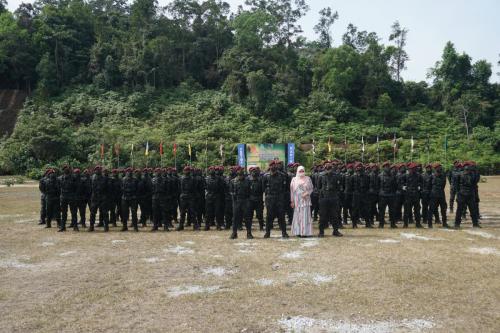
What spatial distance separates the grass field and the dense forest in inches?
1085

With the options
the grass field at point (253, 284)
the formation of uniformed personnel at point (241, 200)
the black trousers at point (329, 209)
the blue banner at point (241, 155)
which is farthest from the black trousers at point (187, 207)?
the blue banner at point (241, 155)

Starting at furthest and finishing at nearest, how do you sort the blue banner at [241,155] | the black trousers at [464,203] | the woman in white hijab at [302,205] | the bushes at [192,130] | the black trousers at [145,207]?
the bushes at [192,130] < the blue banner at [241,155] < the black trousers at [145,207] < the black trousers at [464,203] < the woman in white hijab at [302,205]

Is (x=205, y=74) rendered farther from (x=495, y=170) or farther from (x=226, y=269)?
(x=226, y=269)

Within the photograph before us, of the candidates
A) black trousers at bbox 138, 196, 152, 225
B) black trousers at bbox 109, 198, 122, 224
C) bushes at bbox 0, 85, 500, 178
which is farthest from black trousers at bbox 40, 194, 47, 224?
bushes at bbox 0, 85, 500, 178

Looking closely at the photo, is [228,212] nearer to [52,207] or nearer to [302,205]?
[302,205]

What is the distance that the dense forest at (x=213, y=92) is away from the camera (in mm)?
41406

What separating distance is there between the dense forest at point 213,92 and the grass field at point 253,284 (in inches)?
1085

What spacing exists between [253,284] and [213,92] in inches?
2007

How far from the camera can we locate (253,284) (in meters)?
7.27

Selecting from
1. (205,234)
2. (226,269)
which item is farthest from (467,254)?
(205,234)

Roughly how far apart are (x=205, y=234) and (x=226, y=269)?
4.22 m

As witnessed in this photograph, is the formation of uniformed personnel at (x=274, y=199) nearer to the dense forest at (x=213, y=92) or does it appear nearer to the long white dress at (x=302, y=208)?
the long white dress at (x=302, y=208)

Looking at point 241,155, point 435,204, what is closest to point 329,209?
point 435,204

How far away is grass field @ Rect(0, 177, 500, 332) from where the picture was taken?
5656 millimetres
